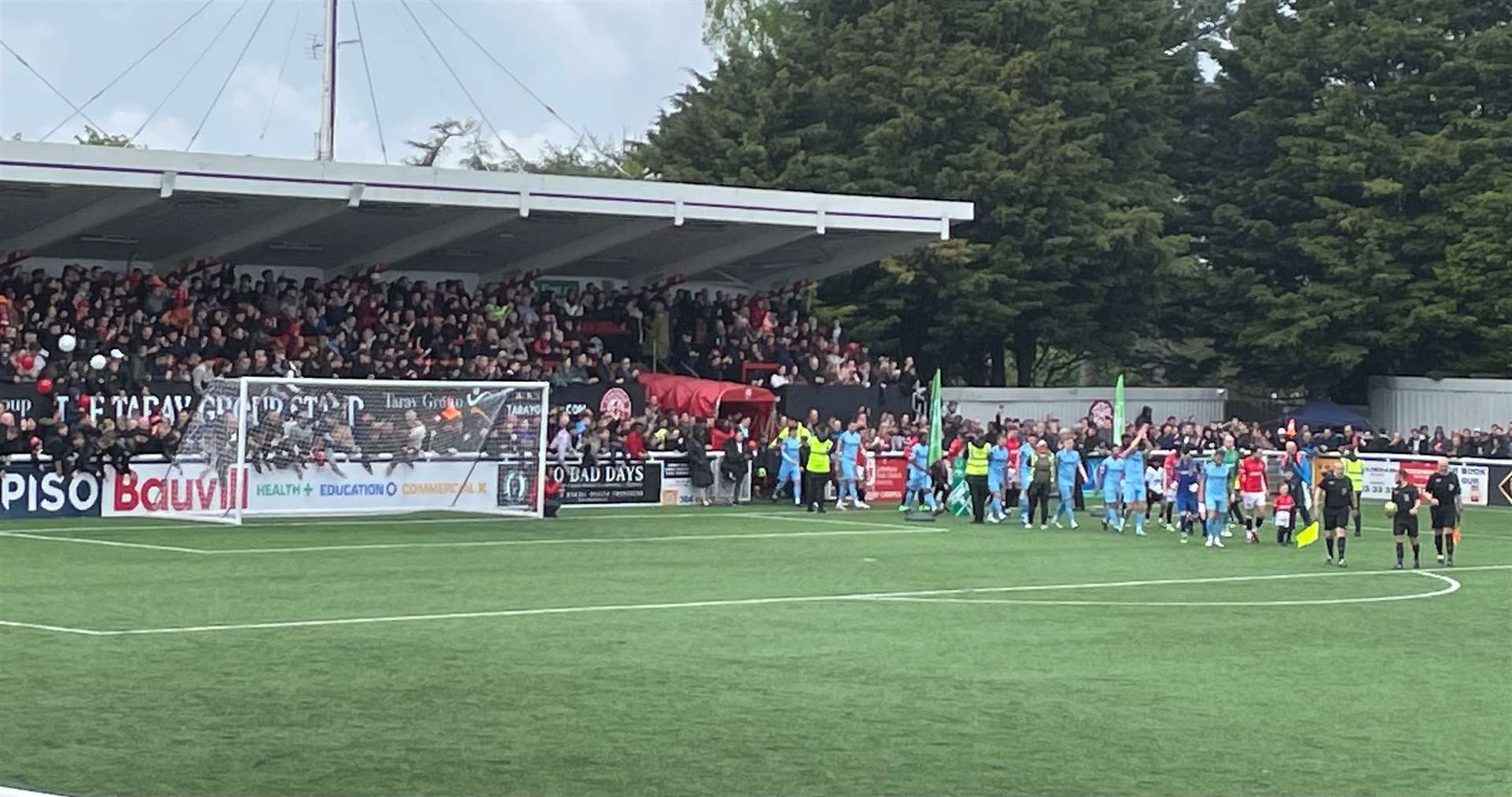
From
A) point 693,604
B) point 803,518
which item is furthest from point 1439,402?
point 693,604

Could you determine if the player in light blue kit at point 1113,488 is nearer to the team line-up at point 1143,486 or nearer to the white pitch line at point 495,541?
the team line-up at point 1143,486

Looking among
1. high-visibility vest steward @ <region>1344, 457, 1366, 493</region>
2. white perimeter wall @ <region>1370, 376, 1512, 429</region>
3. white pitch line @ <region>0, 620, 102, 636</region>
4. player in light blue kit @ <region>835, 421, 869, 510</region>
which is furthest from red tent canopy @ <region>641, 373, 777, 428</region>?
white pitch line @ <region>0, 620, 102, 636</region>

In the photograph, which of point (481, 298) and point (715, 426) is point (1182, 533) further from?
point (481, 298)

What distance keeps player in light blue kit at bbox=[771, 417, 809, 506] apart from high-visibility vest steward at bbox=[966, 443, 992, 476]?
4257 millimetres

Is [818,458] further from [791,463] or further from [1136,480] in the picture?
[1136,480]

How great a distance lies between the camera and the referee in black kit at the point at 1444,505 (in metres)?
27.8

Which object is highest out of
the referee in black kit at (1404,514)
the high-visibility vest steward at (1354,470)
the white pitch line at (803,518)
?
the high-visibility vest steward at (1354,470)

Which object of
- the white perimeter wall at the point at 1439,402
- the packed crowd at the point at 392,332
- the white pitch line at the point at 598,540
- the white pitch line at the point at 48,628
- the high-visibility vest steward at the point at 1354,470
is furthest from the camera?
the white perimeter wall at the point at 1439,402

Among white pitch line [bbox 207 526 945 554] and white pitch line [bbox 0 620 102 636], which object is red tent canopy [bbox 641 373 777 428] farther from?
white pitch line [bbox 0 620 102 636]

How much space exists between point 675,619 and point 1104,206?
40629 millimetres

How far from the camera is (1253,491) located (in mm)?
32406

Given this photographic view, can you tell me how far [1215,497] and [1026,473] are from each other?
529 cm

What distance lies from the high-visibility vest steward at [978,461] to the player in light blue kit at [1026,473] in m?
0.59

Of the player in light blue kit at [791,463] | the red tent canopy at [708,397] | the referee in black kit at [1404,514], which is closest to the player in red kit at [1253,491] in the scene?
the referee in black kit at [1404,514]
